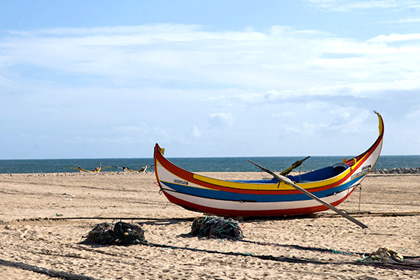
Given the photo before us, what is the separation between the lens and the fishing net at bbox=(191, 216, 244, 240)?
381 inches

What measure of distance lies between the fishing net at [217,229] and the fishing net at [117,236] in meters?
1.39

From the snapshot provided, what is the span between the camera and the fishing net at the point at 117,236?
891 cm

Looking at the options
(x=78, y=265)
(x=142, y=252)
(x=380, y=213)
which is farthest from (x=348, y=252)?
(x=380, y=213)

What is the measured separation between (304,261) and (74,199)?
11901mm

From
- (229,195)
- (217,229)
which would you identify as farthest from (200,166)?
(217,229)

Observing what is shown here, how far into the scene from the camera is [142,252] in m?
8.38

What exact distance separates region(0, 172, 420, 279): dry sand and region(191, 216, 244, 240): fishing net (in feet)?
0.80

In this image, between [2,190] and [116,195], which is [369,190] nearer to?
[116,195]

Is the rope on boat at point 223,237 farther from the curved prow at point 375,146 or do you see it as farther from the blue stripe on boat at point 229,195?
the curved prow at point 375,146

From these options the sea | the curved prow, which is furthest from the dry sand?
the sea

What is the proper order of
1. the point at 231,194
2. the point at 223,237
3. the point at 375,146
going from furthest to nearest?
the point at 375,146 < the point at 231,194 < the point at 223,237

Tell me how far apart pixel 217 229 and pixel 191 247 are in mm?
1059

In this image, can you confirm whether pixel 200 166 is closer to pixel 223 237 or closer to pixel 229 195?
pixel 229 195

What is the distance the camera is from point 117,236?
8945 millimetres
